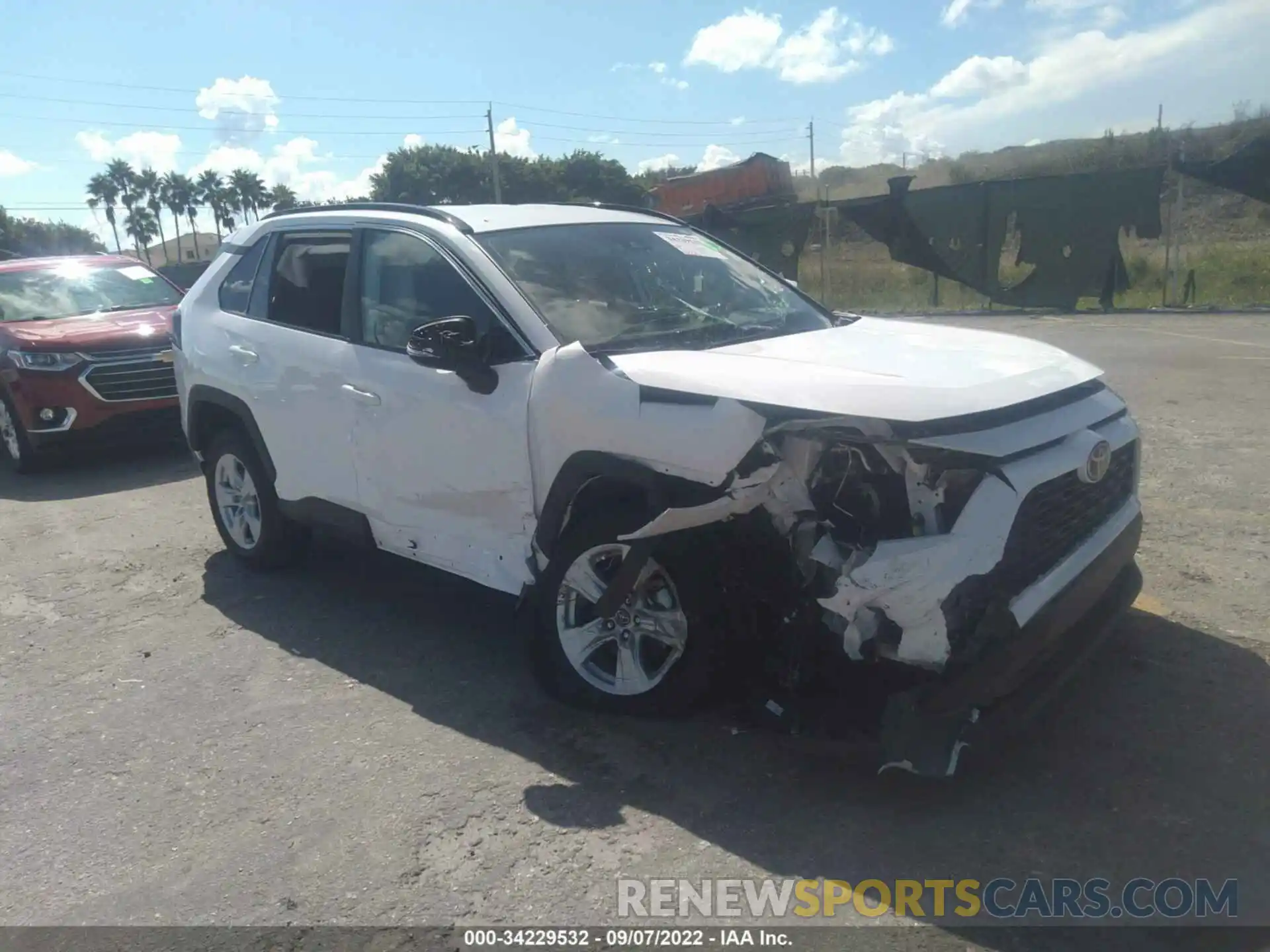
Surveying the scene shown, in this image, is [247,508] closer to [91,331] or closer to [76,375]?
[76,375]

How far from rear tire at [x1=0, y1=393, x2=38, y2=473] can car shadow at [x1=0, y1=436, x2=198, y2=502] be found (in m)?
0.11

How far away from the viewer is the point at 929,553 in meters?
2.89

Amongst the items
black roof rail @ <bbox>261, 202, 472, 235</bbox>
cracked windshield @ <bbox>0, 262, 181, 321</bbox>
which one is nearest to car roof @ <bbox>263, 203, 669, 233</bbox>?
black roof rail @ <bbox>261, 202, 472, 235</bbox>

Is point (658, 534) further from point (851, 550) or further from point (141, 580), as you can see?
point (141, 580)

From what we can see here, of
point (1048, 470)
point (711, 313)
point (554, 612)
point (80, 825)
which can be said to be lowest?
point (80, 825)

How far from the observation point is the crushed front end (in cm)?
292

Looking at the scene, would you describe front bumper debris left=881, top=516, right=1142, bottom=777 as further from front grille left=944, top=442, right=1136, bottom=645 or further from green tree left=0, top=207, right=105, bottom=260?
green tree left=0, top=207, right=105, bottom=260

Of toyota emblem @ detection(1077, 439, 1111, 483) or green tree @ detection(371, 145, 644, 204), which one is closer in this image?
toyota emblem @ detection(1077, 439, 1111, 483)

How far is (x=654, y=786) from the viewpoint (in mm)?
3346

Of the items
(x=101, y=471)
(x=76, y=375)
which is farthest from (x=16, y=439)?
(x=76, y=375)

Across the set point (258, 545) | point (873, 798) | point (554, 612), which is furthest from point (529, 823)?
point (258, 545)

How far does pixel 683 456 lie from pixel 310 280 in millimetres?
2608

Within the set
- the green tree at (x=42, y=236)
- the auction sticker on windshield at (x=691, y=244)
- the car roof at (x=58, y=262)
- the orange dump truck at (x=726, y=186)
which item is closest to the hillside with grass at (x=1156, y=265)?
the orange dump truck at (x=726, y=186)

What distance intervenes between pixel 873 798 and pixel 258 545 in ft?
12.0
